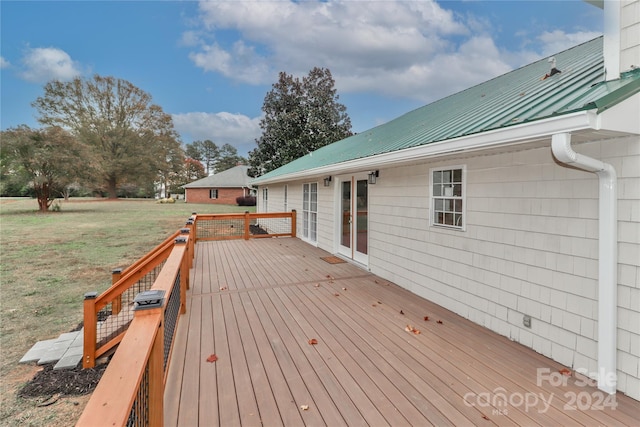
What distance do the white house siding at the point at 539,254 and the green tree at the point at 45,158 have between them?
76.5 ft

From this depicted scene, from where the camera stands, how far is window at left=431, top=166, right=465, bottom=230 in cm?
393

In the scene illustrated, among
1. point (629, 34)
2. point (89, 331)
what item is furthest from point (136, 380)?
point (629, 34)

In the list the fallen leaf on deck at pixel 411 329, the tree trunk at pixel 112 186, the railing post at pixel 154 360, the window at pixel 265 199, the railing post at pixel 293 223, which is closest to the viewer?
the railing post at pixel 154 360

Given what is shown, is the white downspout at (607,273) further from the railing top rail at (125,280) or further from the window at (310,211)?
the window at (310,211)

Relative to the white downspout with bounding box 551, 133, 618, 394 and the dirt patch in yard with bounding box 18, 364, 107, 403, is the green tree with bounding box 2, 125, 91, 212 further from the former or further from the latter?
the white downspout with bounding box 551, 133, 618, 394

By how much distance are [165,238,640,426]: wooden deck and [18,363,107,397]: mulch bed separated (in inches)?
39.2

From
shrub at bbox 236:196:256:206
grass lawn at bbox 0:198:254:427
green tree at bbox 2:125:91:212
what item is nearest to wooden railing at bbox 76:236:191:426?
grass lawn at bbox 0:198:254:427

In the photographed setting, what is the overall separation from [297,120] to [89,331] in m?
23.0

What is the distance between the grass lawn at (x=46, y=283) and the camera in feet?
9.31

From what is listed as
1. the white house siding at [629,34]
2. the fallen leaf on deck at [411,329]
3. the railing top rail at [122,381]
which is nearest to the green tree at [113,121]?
the fallen leaf on deck at [411,329]

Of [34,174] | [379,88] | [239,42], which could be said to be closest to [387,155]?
[239,42]

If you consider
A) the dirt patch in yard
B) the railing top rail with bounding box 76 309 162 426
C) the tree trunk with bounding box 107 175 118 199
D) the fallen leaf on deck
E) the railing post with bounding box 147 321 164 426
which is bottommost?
the dirt patch in yard

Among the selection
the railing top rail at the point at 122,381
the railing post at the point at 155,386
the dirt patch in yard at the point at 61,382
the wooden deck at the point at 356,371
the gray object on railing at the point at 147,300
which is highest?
the gray object on railing at the point at 147,300

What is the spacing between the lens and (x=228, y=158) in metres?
62.4
